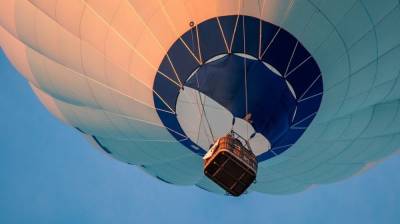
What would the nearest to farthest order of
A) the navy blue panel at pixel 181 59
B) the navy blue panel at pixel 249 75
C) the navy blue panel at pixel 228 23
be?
the navy blue panel at pixel 228 23
the navy blue panel at pixel 249 75
the navy blue panel at pixel 181 59

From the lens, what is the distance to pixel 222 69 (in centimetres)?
941

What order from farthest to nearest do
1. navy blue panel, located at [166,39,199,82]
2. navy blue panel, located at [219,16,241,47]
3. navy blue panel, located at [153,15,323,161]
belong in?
navy blue panel, located at [166,39,199,82] → navy blue panel, located at [153,15,323,161] → navy blue panel, located at [219,16,241,47]

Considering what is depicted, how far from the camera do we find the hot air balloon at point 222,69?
9070 millimetres

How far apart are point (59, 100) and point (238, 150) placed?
5.60 metres

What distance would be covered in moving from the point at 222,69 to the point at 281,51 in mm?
1013

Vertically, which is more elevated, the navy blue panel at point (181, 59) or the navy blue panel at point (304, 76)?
the navy blue panel at point (304, 76)

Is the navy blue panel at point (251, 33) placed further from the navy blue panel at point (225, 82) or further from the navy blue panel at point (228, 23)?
the navy blue panel at point (225, 82)

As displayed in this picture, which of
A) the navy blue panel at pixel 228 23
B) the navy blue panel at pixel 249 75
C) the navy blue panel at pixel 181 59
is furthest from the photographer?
the navy blue panel at pixel 181 59

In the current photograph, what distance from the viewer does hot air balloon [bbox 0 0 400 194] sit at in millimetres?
9070

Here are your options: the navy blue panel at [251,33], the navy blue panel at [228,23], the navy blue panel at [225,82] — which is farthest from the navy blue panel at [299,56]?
the navy blue panel at [228,23]

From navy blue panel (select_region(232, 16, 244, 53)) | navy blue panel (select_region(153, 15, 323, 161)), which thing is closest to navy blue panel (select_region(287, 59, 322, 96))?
navy blue panel (select_region(153, 15, 323, 161))

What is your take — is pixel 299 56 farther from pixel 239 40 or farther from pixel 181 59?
pixel 181 59

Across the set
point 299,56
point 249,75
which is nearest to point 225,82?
point 249,75

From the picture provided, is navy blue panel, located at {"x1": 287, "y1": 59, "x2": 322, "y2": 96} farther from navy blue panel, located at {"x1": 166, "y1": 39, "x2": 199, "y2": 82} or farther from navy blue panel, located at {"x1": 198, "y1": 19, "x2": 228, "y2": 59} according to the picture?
navy blue panel, located at {"x1": 166, "y1": 39, "x2": 199, "y2": 82}
